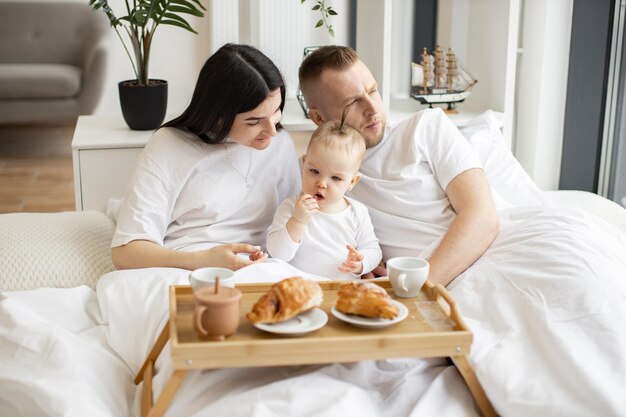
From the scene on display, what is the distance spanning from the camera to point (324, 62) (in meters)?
2.18

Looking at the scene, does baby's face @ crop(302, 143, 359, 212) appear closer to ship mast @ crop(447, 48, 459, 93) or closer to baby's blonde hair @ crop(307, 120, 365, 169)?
baby's blonde hair @ crop(307, 120, 365, 169)

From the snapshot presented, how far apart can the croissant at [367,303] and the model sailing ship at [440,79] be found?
185 centimetres

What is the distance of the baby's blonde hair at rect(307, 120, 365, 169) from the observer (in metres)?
1.90

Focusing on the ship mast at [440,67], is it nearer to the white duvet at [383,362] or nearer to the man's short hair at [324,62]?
the man's short hair at [324,62]

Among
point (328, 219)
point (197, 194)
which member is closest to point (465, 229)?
point (328, 219)

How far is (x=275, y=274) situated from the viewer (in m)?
1.78

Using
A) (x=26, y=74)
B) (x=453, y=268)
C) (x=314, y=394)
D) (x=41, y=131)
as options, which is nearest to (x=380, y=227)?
(x=453, y=268)

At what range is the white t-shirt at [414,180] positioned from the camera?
212cm

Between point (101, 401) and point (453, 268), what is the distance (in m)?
0.86

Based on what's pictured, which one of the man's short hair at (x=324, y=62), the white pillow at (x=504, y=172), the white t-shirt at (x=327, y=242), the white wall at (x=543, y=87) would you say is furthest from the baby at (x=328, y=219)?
the white wall at (x=543, y=87)

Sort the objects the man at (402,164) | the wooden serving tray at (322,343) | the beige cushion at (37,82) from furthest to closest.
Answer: the beige cushion at (37,82) → the man at (402,164) → the wooden serving tray at (322,343)

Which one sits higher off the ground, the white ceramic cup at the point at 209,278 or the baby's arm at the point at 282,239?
the white ceramic cup at the point at 209,278

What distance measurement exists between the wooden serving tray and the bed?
13 cm

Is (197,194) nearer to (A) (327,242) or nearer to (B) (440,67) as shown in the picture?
(A) (327,242)
